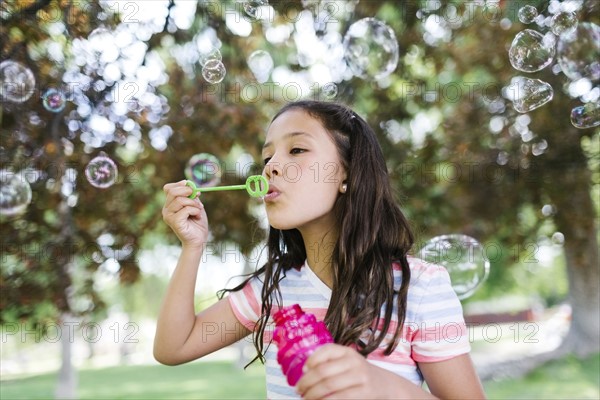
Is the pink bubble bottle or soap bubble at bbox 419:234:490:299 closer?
the pink bubble bottle

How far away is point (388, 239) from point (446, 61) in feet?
12.0

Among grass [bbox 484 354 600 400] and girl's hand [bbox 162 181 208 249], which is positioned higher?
girl's hand [bbox 162 181 208 249]

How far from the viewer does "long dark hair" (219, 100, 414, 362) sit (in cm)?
133

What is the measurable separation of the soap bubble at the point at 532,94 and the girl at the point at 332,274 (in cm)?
136

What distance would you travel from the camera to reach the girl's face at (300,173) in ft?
4.71

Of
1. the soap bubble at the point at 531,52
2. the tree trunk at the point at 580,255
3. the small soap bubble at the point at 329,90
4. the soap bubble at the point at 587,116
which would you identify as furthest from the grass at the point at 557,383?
the soap bubble at the point at 531,52

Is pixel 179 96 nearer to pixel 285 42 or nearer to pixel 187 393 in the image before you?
pixel 285 42

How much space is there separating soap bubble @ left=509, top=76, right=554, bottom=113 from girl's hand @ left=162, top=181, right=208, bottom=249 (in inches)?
69.9

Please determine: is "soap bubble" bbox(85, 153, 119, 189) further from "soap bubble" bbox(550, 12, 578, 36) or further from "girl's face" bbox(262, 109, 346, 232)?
"soap bubble" bbox(550, 12, 578, 36)

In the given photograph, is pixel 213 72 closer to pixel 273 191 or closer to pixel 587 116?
pixel 273 191

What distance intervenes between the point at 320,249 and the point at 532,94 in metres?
1.64

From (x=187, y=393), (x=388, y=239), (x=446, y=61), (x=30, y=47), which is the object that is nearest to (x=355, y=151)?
(x=388, y=239)

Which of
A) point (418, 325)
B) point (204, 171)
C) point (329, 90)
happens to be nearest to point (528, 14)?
point (329, 90)

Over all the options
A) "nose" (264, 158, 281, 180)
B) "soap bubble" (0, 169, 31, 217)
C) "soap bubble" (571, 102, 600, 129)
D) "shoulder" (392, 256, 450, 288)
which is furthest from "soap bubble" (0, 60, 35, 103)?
"soap bubble" (571, 102, 600, 129)
